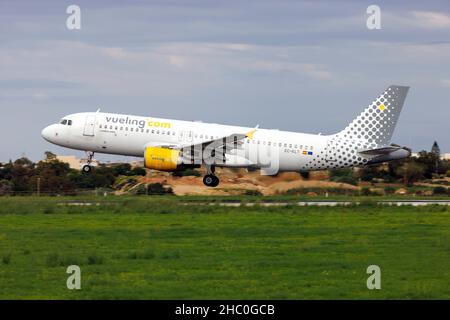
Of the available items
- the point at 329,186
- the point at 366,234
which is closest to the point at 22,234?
the point at 366,234

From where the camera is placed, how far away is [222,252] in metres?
25.3

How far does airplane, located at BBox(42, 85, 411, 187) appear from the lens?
49.3m

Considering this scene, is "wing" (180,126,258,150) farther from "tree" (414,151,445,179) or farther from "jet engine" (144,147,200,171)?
"tree" (414,151,445,179)

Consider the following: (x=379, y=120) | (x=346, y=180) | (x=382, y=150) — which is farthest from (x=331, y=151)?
(x=346, y=180)

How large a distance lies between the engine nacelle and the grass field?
25.6 ft

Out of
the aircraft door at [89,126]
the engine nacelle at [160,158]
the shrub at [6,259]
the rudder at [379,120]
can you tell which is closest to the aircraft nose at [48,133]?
the aircraft door at [89,126]

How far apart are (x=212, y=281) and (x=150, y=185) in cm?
3724

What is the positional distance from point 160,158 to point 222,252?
2309cm

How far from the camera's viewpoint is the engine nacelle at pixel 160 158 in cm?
4800

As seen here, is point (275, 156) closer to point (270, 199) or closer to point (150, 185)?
point (270, 199)

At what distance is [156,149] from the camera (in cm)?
4816

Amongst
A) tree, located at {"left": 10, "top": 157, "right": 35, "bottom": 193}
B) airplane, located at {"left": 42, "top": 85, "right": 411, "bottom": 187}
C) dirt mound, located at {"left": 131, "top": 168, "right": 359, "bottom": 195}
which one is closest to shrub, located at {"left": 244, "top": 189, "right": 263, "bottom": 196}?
dirt mound, located at {"left": 131, "top": 168, "right": 359, "bottom": 195}

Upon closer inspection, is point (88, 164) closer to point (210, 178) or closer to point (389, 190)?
point (210, 178)

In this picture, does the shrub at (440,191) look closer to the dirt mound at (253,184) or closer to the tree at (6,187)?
the dirt mound at (253,184)
